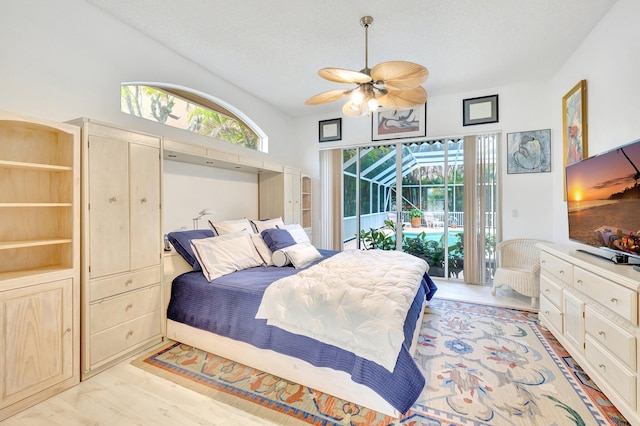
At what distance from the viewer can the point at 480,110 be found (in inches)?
159

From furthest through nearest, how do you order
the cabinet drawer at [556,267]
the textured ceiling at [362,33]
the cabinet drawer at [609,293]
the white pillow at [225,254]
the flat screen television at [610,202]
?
the white pillow at [225,254], the textured ceiling at [362,33], the cabinet drawer at [556,267], the flat screen television at [610,202], the cabinet drawer at [609,293]

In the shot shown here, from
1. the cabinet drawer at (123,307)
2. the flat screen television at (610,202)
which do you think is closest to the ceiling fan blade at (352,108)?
the flat screen television at (610,202)

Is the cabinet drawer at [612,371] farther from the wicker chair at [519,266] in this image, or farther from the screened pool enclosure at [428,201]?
the screened pool enclosure at [428,201]

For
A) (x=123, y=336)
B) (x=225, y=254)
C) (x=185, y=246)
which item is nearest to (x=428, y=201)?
(x=225, y=254)

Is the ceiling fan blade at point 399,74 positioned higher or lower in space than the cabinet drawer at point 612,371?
higher

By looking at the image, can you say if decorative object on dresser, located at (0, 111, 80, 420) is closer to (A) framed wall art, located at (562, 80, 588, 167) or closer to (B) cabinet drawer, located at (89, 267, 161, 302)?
(B) cabinet drawer, located at (89, 267, 161, 302)

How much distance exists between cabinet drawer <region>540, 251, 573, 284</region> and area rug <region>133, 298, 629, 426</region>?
586 millimetres

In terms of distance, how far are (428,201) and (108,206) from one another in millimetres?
4072

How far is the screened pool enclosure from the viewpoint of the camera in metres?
4.07

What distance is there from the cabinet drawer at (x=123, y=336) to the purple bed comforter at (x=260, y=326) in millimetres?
158

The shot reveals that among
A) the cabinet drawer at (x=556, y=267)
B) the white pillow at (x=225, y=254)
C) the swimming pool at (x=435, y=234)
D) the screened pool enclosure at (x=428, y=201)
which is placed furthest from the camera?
the swimming pool at (x=435, y=234)

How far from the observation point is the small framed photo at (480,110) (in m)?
3.96

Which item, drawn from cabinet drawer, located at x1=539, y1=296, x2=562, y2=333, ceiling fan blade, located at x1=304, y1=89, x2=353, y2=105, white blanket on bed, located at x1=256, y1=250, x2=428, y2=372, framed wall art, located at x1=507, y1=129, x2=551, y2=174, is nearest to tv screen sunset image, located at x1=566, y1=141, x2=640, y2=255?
cabinet drawer, located at x1=539, y1=296, x2=562, y2=333

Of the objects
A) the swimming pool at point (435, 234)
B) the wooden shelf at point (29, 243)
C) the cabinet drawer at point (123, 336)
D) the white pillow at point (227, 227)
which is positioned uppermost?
the white pillow at point (227, 227)
